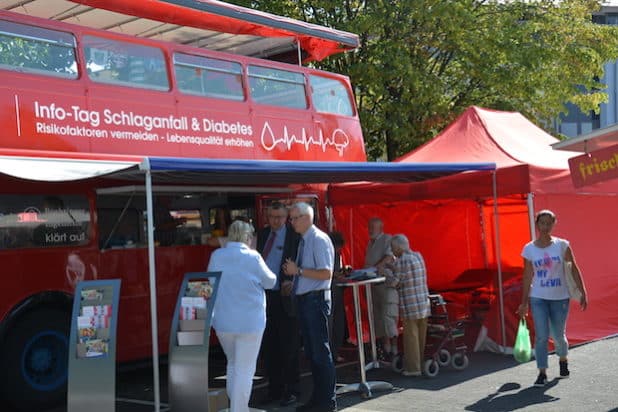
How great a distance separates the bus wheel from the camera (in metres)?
8.18

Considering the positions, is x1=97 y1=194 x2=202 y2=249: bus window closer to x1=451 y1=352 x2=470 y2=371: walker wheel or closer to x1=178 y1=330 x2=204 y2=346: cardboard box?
x1=178 y1=330 x2=204 y2=346: cardboard box

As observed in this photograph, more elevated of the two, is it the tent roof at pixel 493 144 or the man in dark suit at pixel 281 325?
the tent roof at pixel 493 144

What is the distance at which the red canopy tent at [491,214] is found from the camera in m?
10.5

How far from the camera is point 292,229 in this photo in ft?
26.6

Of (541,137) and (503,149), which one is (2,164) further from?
(541,137)

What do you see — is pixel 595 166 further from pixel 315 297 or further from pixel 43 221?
pixel 43 221

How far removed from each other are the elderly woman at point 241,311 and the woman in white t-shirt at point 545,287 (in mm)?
2931

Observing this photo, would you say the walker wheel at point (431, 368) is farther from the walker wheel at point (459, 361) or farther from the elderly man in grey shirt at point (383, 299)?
the elderly man in grey shirt at point (383, 299)

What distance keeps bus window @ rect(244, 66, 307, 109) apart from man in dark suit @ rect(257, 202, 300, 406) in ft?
9.79

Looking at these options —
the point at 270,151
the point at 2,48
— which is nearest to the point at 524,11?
the point at 270,151

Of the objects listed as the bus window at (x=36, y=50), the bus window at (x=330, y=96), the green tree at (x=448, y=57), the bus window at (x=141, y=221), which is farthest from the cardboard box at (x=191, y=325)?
the green tree at (x=448, y=57)

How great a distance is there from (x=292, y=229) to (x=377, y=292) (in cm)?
275

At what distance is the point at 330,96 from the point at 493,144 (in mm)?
2530

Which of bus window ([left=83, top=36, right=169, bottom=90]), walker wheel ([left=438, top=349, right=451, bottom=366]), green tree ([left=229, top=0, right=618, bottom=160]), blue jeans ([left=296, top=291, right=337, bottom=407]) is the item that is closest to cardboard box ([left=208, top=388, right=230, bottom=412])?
blue jeans ([left=296, top=291, right=337, bottom=407])
